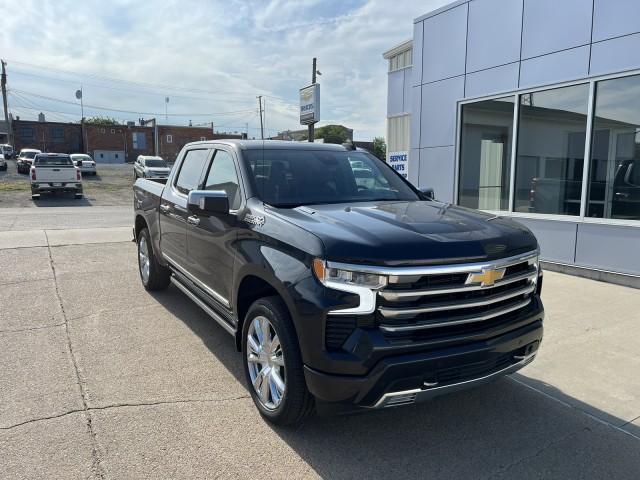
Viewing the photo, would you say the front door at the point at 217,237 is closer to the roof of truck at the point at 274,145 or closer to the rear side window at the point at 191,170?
the roof of truck at the point at 274,145

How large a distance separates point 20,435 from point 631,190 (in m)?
7.99

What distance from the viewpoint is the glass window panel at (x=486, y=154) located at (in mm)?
9242

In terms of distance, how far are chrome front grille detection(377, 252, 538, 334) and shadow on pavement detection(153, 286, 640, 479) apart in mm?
842

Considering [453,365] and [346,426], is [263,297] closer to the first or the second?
[346,426]

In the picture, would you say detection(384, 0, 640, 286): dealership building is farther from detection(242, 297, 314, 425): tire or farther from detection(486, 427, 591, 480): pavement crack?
detection(242, 297, 314, 425): tire

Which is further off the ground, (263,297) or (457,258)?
(457,258)

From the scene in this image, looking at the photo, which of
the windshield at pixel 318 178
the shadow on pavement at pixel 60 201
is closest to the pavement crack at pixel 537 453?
the windshield at pixel 318 178

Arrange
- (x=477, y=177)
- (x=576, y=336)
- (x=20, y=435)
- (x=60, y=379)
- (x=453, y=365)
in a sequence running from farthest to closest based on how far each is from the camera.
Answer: (x=477, y=177) < (x=576, y=336) < (x=60, y=379) < (x=20, y=435) < (x=453, y=365)

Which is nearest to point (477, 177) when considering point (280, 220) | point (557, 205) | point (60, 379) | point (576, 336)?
point (557, 205)

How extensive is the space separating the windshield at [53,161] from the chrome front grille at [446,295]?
78.0 feet

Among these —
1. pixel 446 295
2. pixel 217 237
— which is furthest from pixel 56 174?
pixel 446 295

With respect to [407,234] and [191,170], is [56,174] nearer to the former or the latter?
[191,170]

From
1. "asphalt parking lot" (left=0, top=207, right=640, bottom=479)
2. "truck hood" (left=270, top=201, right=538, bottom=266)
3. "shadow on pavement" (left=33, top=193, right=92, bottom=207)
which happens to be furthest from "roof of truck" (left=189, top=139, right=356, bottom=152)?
"shadow on pavement" (left=33, top=193, right=92, bottom=207)

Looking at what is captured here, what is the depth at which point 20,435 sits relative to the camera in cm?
315
